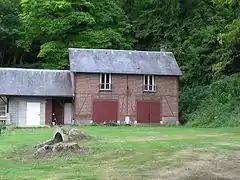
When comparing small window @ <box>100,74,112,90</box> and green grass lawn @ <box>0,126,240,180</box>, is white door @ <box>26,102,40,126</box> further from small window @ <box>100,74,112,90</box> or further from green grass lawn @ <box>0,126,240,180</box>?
green grass lawn @ <box>0,126,240,180</box>

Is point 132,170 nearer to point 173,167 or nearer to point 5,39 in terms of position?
point 173,167

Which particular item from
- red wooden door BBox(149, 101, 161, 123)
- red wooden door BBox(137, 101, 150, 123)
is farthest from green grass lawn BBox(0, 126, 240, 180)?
red wooden door BBox(149, 101, 161, 123)

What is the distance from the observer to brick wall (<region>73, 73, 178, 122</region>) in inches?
1727

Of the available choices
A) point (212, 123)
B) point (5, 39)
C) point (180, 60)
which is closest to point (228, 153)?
point (212, 123)

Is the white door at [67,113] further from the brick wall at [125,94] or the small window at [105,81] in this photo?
the small window at [105,81]

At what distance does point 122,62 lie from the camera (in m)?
45.5

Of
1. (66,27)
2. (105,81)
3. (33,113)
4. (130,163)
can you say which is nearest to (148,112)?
(105,81)

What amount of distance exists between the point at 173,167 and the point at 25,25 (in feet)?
136

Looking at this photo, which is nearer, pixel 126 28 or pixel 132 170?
pixel 132 170

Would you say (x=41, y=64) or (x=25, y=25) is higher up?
(x=25, y=25)

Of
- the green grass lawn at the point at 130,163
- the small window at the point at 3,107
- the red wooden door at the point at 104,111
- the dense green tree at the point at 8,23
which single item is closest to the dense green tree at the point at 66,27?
the dense green tree at the point at 8,23

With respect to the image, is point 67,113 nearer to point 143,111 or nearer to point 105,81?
point 105,81

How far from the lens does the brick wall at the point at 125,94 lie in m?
43.9

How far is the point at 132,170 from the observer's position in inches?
521
